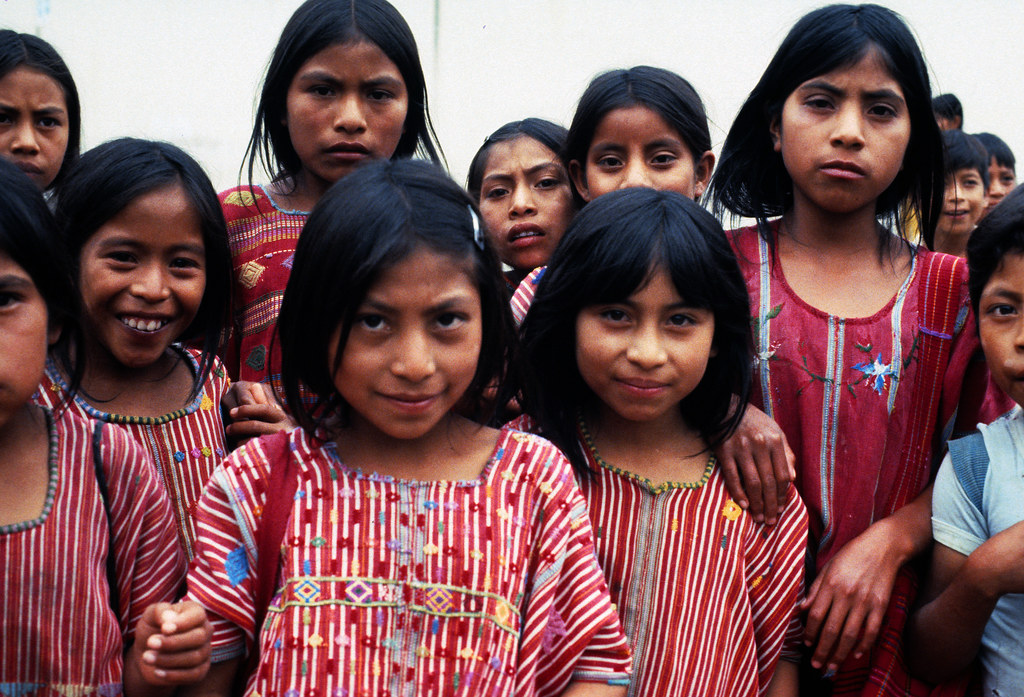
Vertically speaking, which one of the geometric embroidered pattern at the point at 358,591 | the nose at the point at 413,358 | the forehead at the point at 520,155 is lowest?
the geometric embroidered pattern at the point at 358,591

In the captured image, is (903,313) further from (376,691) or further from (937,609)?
(376,691)

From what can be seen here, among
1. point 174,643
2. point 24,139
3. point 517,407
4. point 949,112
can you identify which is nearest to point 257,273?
point 517,407

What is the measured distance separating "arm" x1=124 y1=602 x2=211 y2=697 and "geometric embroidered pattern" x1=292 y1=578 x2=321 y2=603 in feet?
0.44

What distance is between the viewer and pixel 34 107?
2.85m

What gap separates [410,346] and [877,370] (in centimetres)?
106

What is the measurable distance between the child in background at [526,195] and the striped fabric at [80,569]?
52.0 inches

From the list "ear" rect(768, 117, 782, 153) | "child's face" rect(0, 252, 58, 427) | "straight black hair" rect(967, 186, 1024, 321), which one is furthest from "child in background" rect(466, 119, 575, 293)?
"child's face" rect(0, 252, 58, 427)

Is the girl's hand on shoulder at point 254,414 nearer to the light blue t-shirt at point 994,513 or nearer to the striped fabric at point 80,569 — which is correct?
the striped fabric at point 80,569

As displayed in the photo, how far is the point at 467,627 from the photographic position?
5.08ft

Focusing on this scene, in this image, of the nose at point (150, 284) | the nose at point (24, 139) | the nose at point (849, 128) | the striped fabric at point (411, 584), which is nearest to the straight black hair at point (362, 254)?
the striped fabric at point (411, 584)

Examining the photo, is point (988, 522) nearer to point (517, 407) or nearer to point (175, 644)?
point (517, 407)

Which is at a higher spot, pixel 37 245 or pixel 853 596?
pixel 37 245

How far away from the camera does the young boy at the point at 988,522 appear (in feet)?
6.01

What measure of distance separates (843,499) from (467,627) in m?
0.92
